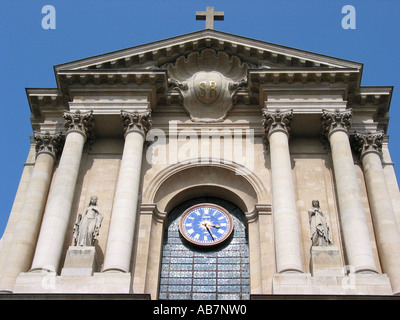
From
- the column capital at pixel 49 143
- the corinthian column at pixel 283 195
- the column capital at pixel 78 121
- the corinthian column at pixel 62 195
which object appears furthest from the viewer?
the column capital at pixel 49 143

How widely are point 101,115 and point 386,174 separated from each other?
38.3 feet

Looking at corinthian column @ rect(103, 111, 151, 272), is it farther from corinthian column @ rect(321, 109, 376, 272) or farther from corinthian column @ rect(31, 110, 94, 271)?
corinthian column @ rect(321, 109, 376, 272)

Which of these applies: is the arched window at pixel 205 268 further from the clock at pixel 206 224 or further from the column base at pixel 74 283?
the column base at pixel 74 283

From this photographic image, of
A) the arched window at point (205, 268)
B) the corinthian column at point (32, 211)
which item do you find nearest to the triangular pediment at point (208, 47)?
the corinthian column at point (32, 211)

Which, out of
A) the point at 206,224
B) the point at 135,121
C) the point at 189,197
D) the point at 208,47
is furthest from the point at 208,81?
the point at 206,224

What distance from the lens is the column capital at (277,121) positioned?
24.9 m

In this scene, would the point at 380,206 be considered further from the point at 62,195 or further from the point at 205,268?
the point at 62,195

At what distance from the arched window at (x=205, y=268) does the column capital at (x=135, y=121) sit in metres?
3.99

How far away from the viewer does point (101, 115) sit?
2561 cm

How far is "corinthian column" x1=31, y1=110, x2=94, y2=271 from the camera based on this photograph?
21.0 metres

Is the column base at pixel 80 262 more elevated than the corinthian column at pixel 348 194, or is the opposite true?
the corinthian column at pixel 348 194

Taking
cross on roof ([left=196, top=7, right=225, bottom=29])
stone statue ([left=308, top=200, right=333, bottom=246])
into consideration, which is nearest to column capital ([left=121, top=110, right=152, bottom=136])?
cross on roof ([left=196, top=7, right=225, bottom=29])
